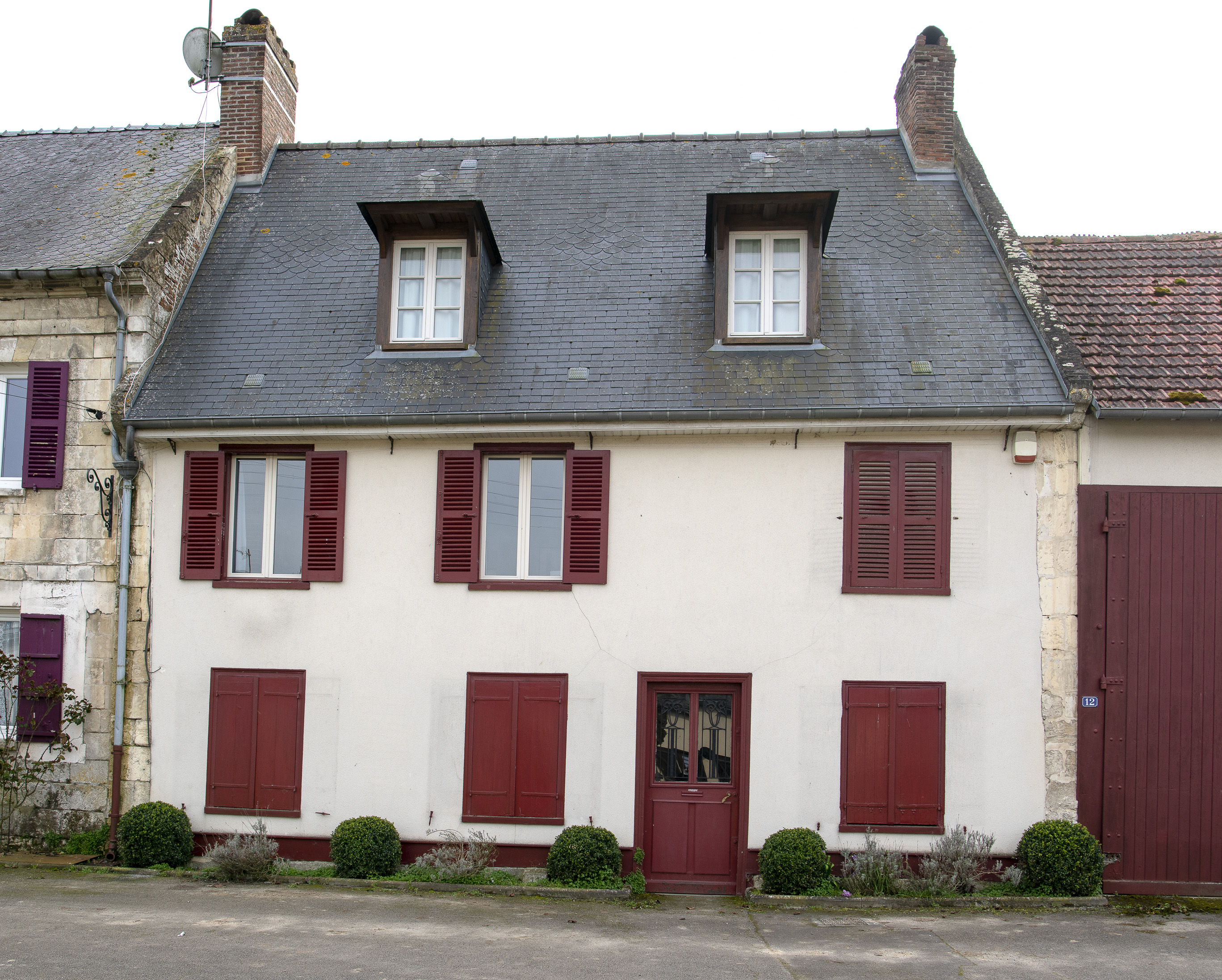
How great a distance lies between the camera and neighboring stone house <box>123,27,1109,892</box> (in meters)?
9.38

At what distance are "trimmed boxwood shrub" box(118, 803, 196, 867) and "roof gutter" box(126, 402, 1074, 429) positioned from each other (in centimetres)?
374

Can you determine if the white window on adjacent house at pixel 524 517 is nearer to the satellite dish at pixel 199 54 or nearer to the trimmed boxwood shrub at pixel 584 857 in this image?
the trimmed boxwood shrub at pixel 584 857

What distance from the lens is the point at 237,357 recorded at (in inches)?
416

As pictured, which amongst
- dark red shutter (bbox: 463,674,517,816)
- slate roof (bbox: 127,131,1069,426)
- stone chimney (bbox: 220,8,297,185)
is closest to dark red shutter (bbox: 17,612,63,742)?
slate roof (bbox: 127,131,1069,426)

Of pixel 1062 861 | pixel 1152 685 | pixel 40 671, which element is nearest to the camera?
pixel 1062 861

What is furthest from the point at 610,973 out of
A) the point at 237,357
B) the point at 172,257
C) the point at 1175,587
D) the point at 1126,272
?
the point at 1126,272

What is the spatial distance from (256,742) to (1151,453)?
29.9 ft

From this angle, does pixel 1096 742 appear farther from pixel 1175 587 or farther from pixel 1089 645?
pixel 1175 587

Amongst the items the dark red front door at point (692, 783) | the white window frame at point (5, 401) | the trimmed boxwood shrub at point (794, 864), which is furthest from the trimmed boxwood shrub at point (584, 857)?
the white window frame at point (5, 401)

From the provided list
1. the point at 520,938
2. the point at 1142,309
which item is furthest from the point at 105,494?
the point at 1142,309

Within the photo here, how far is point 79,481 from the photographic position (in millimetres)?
10195

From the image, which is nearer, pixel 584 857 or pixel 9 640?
pixel 584 857

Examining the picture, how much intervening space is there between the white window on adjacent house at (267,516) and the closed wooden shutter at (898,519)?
550 cm

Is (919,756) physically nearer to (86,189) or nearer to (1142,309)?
(1142,309)
